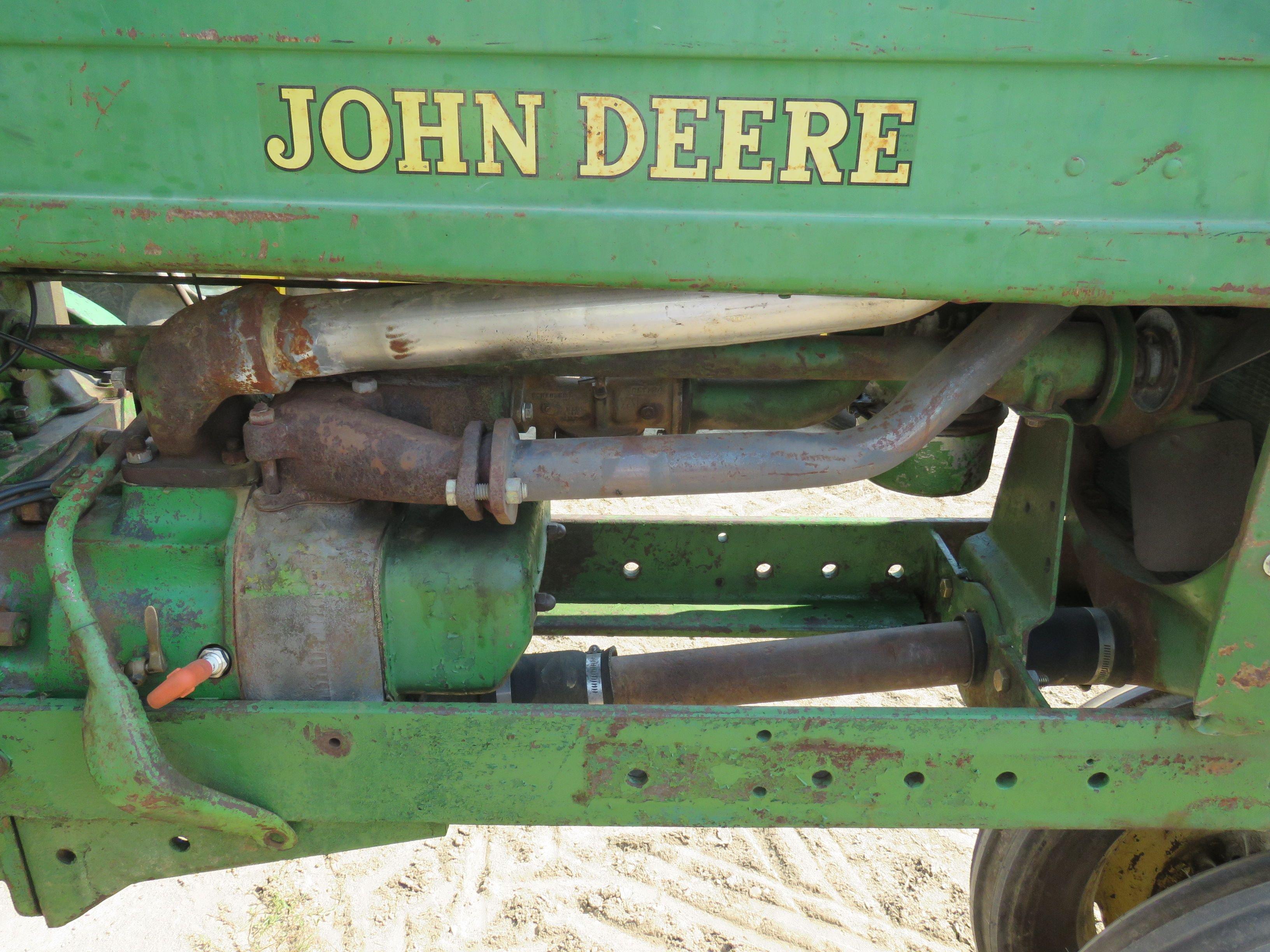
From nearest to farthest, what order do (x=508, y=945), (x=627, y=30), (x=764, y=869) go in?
1. (x=627, y=30)
2. (x=508, y=945)
3. (x=764, y=869)

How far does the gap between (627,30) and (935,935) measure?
7.08ft

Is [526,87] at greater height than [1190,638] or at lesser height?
greater

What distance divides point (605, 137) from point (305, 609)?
866 mm

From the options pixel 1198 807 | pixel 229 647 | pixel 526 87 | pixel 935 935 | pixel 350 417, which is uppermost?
pixel 526 87

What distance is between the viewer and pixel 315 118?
1.16m

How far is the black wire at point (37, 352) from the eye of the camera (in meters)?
1.49

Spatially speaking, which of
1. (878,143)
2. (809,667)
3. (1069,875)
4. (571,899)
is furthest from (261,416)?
(1069,875)

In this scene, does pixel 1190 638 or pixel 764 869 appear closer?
pixel 1190 638

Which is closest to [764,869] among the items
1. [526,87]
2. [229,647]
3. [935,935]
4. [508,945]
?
[935,935]

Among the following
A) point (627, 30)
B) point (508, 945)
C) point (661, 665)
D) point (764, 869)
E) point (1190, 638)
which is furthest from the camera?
point (764, 869)

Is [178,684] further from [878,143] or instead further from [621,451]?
[878,143]

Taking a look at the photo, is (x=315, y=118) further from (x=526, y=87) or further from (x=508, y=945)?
(x=508, y=945)

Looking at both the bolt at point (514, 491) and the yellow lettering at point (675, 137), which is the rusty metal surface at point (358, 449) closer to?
the bolt at point (514, 491)

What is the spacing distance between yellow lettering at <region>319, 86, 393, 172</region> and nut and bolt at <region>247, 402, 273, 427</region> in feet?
1.47
